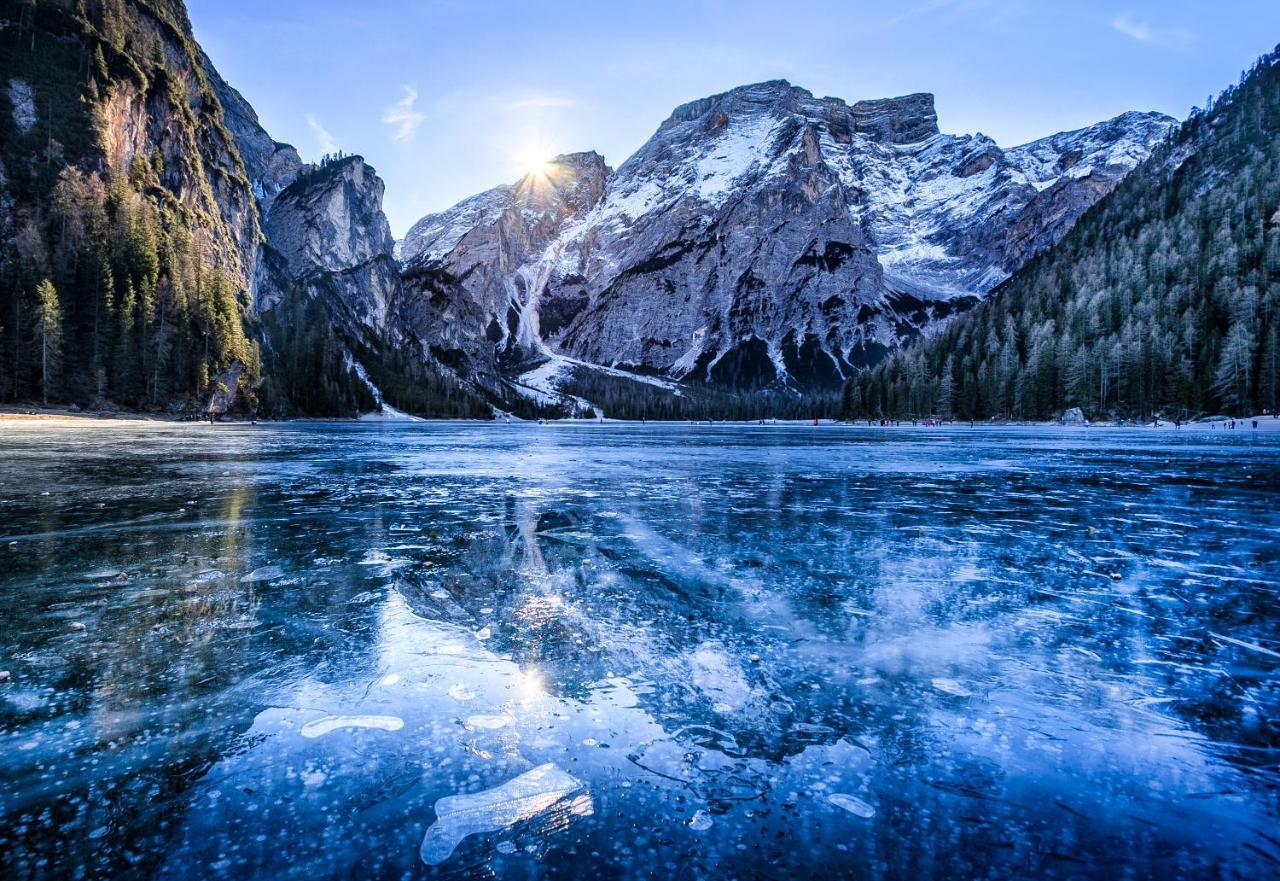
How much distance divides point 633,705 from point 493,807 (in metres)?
1.60

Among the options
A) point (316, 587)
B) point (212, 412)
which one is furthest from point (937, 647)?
point (212, 412)

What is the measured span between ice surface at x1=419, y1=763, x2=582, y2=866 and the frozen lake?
2 centimetres

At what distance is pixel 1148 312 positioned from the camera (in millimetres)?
110562

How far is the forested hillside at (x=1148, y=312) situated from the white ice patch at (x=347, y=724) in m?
120

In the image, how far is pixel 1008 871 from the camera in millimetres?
3092

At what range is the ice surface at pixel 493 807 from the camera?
3.33 metres

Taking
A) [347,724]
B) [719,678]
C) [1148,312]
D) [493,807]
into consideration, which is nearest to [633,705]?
[719,678]

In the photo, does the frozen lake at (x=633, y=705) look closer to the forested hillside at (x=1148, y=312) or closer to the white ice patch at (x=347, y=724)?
the white ice patch at (x=347, y=724)

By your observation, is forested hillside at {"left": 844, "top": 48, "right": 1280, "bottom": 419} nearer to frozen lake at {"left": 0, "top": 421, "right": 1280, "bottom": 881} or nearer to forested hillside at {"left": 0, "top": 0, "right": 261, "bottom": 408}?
frozen lake at {"left": 0, "top": 421, "right": 1280, "bottom": 881}

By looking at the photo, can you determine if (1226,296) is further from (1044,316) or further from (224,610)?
(224,610)

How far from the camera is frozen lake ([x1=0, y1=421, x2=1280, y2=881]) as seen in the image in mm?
3281

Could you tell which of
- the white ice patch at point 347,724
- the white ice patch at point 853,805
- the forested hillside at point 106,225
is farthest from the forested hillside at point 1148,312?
the forested hillside at point 106,225

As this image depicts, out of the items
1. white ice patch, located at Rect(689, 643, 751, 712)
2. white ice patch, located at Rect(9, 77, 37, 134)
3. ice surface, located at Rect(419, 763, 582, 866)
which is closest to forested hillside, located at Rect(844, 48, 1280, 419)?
white ice patch, located at Rect(689, 643, 751, 712)

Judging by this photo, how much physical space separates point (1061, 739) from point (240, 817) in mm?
5402
